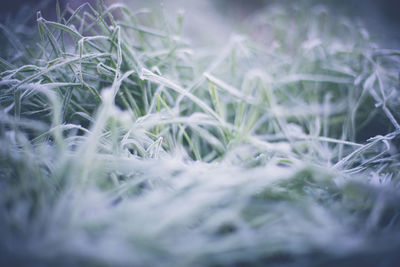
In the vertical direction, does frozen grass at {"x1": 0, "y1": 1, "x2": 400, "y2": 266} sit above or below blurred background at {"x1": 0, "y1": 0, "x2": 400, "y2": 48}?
below

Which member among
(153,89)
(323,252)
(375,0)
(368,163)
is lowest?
(323,252)

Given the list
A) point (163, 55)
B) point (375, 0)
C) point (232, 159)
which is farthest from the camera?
point (375, 0)

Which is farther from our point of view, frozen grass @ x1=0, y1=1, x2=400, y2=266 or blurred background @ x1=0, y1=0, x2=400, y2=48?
blurred background @ x1=0, y1=0, x2=400, y2=48

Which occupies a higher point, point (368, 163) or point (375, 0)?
point (375, 0)

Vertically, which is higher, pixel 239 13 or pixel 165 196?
pixel 239 13

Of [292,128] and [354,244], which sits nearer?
[354,244]

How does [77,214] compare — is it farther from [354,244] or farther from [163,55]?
[163,55]

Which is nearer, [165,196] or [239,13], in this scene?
[165,196]

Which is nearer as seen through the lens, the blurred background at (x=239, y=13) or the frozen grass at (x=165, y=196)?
the frozen grass at (x=165, y=196)

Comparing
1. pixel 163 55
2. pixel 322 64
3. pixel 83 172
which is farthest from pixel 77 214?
pixel 322 64

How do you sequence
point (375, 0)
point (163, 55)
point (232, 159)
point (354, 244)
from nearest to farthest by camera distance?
1. point (354, 244)
2. point (232, 159)
3. point (163, 55)
4. point (375, 0)

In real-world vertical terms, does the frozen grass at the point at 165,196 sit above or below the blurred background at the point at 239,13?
below
